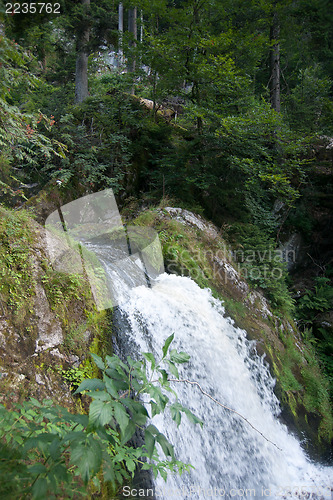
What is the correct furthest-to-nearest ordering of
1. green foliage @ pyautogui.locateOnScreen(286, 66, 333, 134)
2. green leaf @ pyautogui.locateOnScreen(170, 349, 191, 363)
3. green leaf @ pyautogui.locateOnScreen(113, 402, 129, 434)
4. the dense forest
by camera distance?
1. green foliage @ pyautogui.locateOnScreen(286, 66, 333, 134)
2. the dense forest
3. green leaf @ pyautogui.locateOnScreen(170, 349, 191, 363)
4. green leaf @ pyautogui.locateOnScreen(113, 402, 129, 434)

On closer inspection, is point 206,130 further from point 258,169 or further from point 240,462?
point 240,462

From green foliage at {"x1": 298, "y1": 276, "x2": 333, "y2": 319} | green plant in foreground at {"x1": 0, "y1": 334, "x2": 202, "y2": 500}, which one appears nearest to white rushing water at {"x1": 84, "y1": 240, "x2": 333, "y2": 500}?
green plant in foreground at {"x1": 0, "y1": 334, "x2": 202, "y2": 500}

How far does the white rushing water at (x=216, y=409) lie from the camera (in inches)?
153

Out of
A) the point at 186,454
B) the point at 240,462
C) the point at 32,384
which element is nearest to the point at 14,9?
the point at 32,384

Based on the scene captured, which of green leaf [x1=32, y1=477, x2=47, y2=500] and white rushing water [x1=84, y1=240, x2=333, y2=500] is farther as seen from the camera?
white rushing water [x1=84, y1=240, x2=333, y2=500]

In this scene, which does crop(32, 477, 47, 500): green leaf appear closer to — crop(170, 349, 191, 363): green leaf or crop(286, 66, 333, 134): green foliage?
crop(170, 349, 191, 363): green leaf

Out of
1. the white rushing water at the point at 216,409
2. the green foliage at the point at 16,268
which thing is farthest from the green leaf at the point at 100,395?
the white rushing water at the point at 216,409

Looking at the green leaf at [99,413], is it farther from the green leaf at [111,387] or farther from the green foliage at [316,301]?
the green foliage at [316,301]

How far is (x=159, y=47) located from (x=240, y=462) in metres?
9.74

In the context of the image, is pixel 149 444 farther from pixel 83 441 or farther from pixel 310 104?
pixel 310 104

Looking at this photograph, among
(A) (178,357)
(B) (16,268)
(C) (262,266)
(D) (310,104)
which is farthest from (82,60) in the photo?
(A) (178,357)

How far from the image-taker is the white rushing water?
3.88 meters

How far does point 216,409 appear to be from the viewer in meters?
4.34

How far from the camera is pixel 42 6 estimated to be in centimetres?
354
